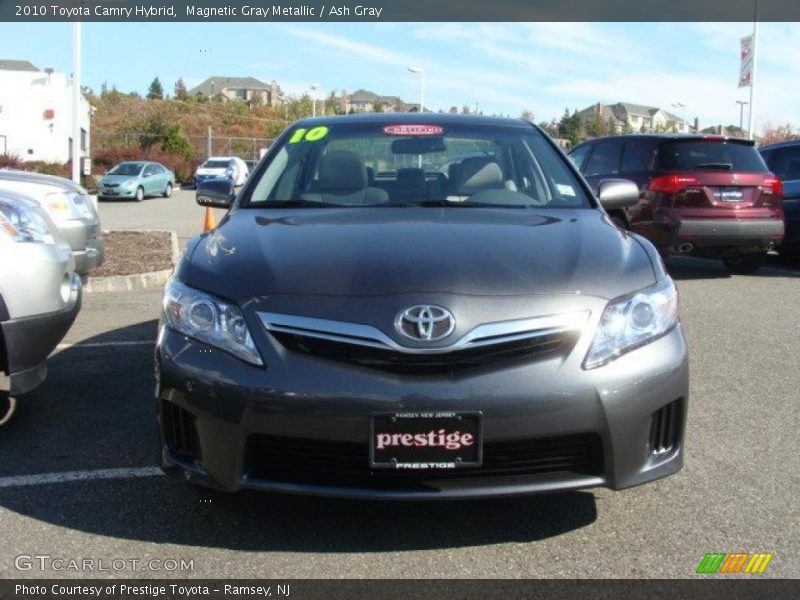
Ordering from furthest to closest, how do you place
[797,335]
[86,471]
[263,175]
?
1. [797,335]
2. [263,175]
3. [86,471]

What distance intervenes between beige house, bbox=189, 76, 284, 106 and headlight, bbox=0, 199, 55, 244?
385 feet

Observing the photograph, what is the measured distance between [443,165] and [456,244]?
1.28 meters

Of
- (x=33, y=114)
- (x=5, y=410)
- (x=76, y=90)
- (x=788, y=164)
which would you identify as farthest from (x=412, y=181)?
(x=33, y=114)

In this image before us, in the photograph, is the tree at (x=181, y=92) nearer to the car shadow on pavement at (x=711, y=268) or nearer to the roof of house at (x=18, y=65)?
the roof of house at (x=18, y=65)

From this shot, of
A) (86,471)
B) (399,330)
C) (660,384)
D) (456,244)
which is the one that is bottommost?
(86,471)

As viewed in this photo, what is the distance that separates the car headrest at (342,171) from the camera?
4254mm

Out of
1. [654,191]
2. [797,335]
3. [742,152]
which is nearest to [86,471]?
[797,335]

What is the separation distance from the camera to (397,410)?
9.04 ft

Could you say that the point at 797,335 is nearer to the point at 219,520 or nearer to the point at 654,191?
the point at 654,191

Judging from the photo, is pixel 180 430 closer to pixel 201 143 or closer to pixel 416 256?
pixel 416 256

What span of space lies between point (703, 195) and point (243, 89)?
121 metres
